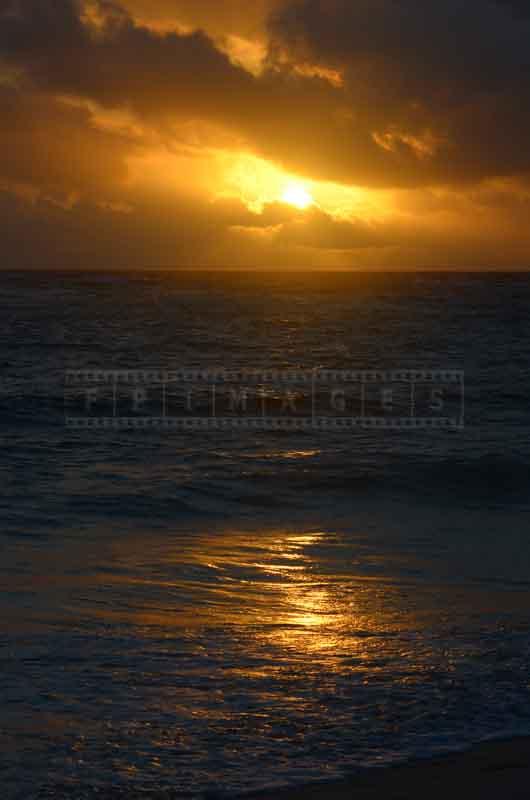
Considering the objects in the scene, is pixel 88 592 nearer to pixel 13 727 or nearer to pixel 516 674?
pixel 13 727

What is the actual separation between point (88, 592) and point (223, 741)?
338cm

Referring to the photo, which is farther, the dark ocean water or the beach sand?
the dark ocean water

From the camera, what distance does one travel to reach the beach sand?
545cm

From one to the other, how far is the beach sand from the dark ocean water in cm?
15

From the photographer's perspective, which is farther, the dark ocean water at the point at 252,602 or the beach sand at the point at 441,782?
the dark ocean water at the point at 252,602

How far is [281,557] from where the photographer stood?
11.1 metres

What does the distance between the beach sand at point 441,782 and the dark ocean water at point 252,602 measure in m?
0.15

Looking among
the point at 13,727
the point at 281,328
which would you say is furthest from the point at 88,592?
the point at 281,328

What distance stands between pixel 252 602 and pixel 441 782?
142 inches

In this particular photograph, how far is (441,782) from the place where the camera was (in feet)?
18.4

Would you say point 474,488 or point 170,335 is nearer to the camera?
point 474,488

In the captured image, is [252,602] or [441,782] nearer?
[441,782]

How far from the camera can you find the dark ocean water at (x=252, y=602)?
20.2 feet

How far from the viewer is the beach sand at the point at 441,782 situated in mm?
5449
